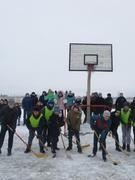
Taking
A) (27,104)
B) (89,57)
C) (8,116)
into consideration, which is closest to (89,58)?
(89,57)

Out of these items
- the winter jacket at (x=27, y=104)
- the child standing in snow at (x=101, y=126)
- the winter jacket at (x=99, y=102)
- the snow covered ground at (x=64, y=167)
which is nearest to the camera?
the snow covered ground at (x=64, y=167)

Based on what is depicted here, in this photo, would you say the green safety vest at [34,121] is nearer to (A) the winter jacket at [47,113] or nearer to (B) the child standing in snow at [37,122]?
(B) the child standing in snow at [37,122]

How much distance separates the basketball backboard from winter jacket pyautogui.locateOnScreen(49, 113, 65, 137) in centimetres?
550

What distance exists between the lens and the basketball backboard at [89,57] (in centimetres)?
1194

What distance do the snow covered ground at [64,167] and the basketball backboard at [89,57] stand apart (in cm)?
580

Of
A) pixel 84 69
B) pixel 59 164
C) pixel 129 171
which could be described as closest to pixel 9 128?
pixel 59 164

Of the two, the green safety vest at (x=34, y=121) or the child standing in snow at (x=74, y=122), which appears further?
the child standing in snow at (x=74, y=122)

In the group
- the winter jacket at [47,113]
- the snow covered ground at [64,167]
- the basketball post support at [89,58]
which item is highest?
the basketball post support at [89,58]

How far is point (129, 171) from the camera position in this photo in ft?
17.3

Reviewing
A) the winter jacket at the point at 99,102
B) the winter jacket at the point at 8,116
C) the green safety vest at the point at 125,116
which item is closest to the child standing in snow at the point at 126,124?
the green safety vest at the point at 125,116

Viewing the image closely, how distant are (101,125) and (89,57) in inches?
242

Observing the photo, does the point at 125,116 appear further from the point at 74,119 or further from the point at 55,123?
the point at 55,123

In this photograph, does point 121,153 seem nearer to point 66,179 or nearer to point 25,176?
point 66,179

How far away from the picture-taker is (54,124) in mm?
6676
